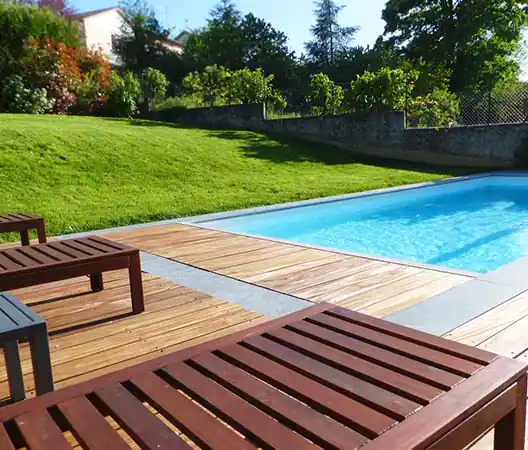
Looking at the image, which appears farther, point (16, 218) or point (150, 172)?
point (150, 172)

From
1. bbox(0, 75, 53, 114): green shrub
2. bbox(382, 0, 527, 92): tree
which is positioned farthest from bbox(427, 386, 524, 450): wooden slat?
bbox(382, 0, 527, 92): tree

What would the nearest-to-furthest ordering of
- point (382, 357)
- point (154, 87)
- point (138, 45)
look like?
point (382, 357)
point (154, 87)
point (138, 45)

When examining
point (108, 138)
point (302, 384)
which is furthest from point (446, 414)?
point (108, 138)

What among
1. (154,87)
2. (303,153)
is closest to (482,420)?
(303,153)

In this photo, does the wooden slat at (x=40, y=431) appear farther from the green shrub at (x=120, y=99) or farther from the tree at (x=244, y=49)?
the tree at (x=244, y=49)

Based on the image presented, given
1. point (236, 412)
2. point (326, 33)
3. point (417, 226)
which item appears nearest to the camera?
point (236, 412)

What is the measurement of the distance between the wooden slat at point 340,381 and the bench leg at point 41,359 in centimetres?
84

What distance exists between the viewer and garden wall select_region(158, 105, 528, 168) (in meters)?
13.5

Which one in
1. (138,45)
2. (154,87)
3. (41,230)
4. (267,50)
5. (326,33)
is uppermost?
(326,33)

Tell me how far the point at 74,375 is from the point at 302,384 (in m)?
1.40

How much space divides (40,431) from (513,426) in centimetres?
128

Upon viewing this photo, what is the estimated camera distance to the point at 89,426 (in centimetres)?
118

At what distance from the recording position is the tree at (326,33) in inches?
1442

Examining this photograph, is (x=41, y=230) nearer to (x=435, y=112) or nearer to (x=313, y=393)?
(x=313, y=393)
